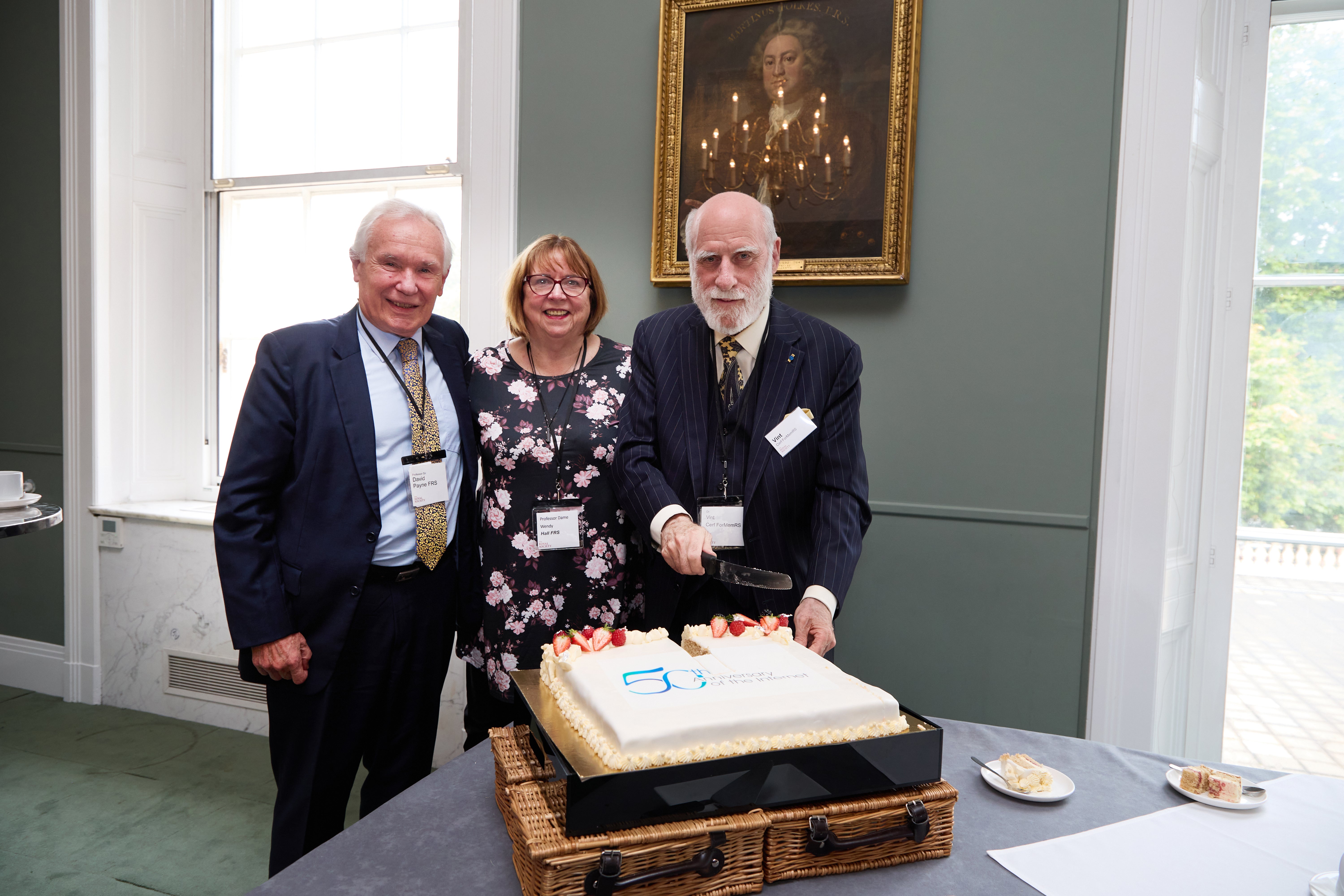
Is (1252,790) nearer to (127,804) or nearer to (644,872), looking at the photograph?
(644,872)

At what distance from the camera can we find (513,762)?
99cm

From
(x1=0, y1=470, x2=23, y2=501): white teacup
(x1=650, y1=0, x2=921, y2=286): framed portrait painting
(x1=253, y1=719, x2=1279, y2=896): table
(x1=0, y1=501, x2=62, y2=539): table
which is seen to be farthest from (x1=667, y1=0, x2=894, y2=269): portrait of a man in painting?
(x1=0, y1=470, x2=23, y2=501): white teacup

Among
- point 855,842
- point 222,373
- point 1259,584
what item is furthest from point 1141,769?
point 222,373

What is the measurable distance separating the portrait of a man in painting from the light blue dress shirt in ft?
3.54

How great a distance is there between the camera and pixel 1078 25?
2.25 meters

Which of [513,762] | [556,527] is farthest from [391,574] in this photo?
[513,762]

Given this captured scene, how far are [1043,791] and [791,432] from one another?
0.82 meters

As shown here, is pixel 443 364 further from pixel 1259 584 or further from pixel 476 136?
pixel 1259 584

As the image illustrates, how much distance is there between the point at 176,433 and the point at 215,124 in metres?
1.48

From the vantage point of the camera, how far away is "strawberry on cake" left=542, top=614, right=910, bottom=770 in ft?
2.83

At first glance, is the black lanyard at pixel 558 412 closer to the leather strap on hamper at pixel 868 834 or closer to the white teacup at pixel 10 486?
the leather strap on hamper at pixel 868 834

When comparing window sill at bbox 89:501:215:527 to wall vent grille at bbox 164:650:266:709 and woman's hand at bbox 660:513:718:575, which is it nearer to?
wall vent grille at bbox 164:650:266:709

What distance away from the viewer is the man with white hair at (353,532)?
67.2 inches

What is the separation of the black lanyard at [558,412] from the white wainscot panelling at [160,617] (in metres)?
2.10
